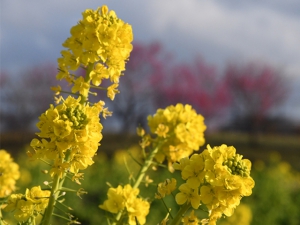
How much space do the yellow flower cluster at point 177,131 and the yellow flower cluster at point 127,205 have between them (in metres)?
0.55

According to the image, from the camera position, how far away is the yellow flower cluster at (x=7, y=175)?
2.17 m

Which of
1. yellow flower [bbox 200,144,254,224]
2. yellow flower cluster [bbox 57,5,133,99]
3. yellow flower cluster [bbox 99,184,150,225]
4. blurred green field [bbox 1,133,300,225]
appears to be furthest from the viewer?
blurred green field [bbox 1,133,300,225]

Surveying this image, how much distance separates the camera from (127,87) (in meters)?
18.5

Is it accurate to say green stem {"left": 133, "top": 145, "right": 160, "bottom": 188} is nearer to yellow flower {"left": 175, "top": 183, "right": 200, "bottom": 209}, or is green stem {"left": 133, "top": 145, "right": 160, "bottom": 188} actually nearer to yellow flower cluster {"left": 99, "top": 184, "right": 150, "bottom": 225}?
yellow flower cluster {"left": 99, "top": 184, "right": 150, "bottom": 225}

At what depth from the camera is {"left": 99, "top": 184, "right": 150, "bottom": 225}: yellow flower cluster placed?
1.71 m

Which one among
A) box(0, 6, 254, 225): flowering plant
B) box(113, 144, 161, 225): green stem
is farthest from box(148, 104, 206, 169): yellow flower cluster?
box(0, 6, 254, 225): flowering plant

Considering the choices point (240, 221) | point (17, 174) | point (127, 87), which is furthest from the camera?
point (127, 87)

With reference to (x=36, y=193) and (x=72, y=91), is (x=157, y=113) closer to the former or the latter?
(x=72, y=91)

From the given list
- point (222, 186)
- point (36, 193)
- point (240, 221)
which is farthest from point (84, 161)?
point (240, 221)

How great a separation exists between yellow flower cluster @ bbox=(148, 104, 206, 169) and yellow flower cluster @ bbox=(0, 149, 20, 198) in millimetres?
694

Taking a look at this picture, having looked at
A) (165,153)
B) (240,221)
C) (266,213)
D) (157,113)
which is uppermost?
(266,213)

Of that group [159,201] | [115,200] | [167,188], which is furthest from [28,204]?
[159,201]

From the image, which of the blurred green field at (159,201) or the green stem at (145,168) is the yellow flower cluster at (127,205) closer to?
the green stem at (145,168)

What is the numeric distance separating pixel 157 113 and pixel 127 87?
1612cm
